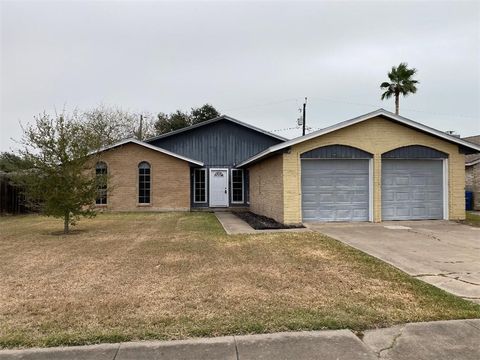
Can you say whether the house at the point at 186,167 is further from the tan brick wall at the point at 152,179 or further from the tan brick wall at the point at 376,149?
the tan brick wall at the point at 376,149

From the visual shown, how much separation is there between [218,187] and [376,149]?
428 inches

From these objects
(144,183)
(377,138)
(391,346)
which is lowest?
(391,346)

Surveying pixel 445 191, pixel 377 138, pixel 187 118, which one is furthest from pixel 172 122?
pixel 445 191

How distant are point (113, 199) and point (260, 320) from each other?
1764 centimetres

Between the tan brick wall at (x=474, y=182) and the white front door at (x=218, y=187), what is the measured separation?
1382 centimetres

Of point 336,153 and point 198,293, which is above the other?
point 336,153

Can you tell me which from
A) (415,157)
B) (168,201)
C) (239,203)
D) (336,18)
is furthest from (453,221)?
(168,201)

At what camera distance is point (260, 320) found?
4.41 meters

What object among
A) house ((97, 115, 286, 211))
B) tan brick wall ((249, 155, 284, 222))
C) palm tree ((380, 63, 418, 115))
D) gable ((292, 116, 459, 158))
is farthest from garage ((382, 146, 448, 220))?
palm tree ((380, 63, 418, 115))

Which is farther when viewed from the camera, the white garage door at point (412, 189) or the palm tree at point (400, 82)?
the palm tree at point (400, 82)

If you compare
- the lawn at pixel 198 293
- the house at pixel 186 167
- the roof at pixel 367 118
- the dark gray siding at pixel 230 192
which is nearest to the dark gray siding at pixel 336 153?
the roof at pixel 367 118

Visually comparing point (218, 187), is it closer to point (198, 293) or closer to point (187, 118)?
point (198, 293)

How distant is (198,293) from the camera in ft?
18.0

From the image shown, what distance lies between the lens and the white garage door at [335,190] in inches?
544
